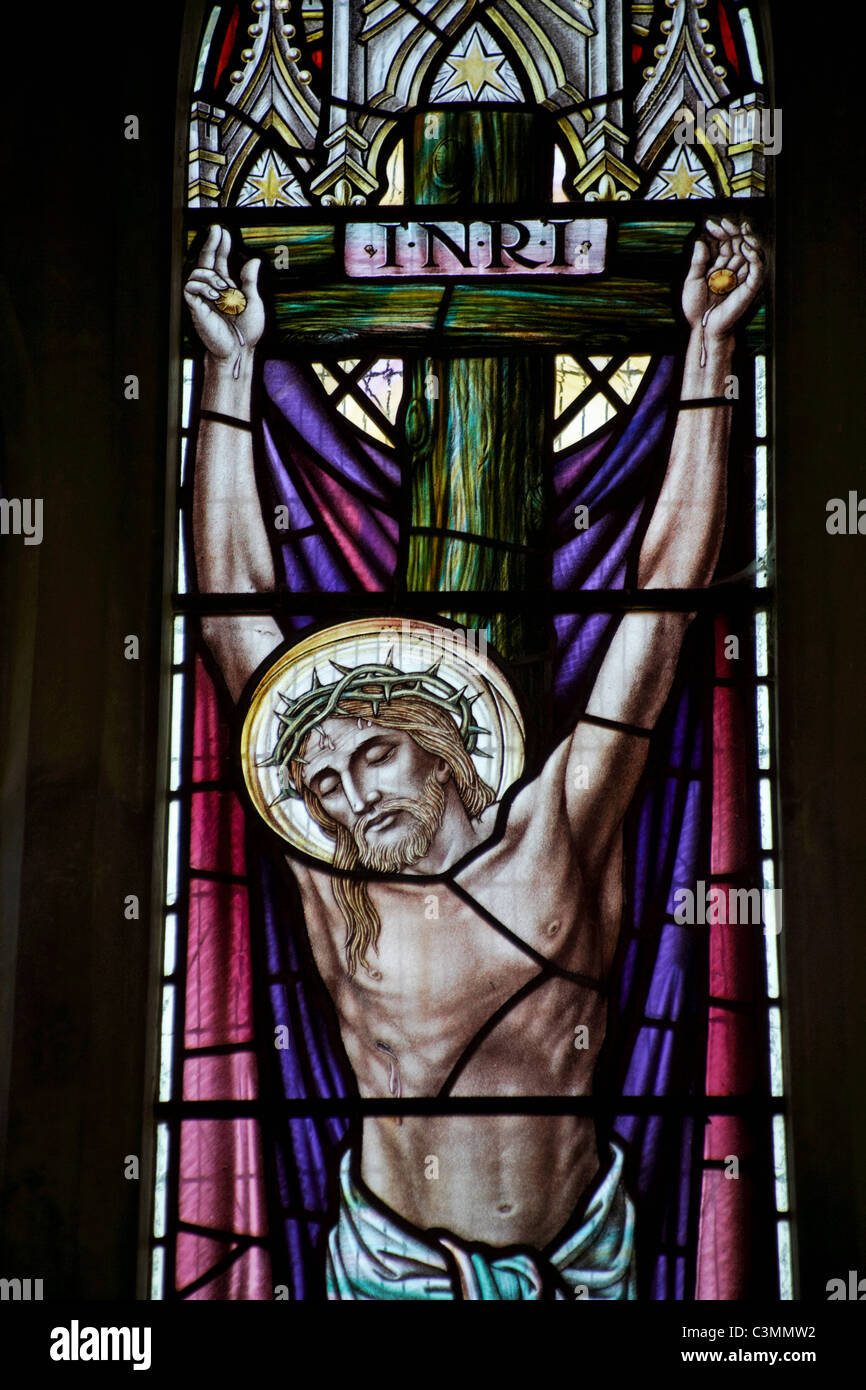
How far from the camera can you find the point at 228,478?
5.95 m

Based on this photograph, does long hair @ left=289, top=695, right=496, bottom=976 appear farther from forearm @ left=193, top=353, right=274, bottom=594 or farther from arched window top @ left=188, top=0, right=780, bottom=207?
arched window top @ left=188, top=0, right=780, bottom=207

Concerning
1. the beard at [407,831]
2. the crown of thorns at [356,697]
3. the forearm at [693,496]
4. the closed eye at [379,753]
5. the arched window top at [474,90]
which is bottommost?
the beard at [407,831]

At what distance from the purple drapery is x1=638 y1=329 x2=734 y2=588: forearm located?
1.8 inches

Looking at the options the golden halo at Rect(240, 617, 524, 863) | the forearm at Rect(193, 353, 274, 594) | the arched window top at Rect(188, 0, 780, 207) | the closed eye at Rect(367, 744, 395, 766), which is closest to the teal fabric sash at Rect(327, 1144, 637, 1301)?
the golden halo at Rect(240, 617, 524, 863)

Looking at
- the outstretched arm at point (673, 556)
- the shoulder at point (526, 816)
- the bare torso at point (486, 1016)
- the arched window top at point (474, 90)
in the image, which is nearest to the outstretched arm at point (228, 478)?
the arched window top at point (474, 90)

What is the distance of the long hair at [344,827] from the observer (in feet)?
18.2

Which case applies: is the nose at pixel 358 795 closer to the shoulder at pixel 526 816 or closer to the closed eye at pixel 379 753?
the closed eye at pixel 379 753

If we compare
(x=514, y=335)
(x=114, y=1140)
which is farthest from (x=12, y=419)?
(x=114, y=1140)

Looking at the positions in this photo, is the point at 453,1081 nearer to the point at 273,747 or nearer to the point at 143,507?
the point at 273,747

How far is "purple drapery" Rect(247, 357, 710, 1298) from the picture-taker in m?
5.35

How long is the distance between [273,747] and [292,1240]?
1.25 m

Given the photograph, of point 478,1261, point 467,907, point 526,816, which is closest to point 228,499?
point 526,816

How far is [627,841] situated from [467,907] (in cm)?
44

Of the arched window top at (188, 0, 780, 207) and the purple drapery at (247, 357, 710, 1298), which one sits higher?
the arched window top at (188, 0, 780, 207)
